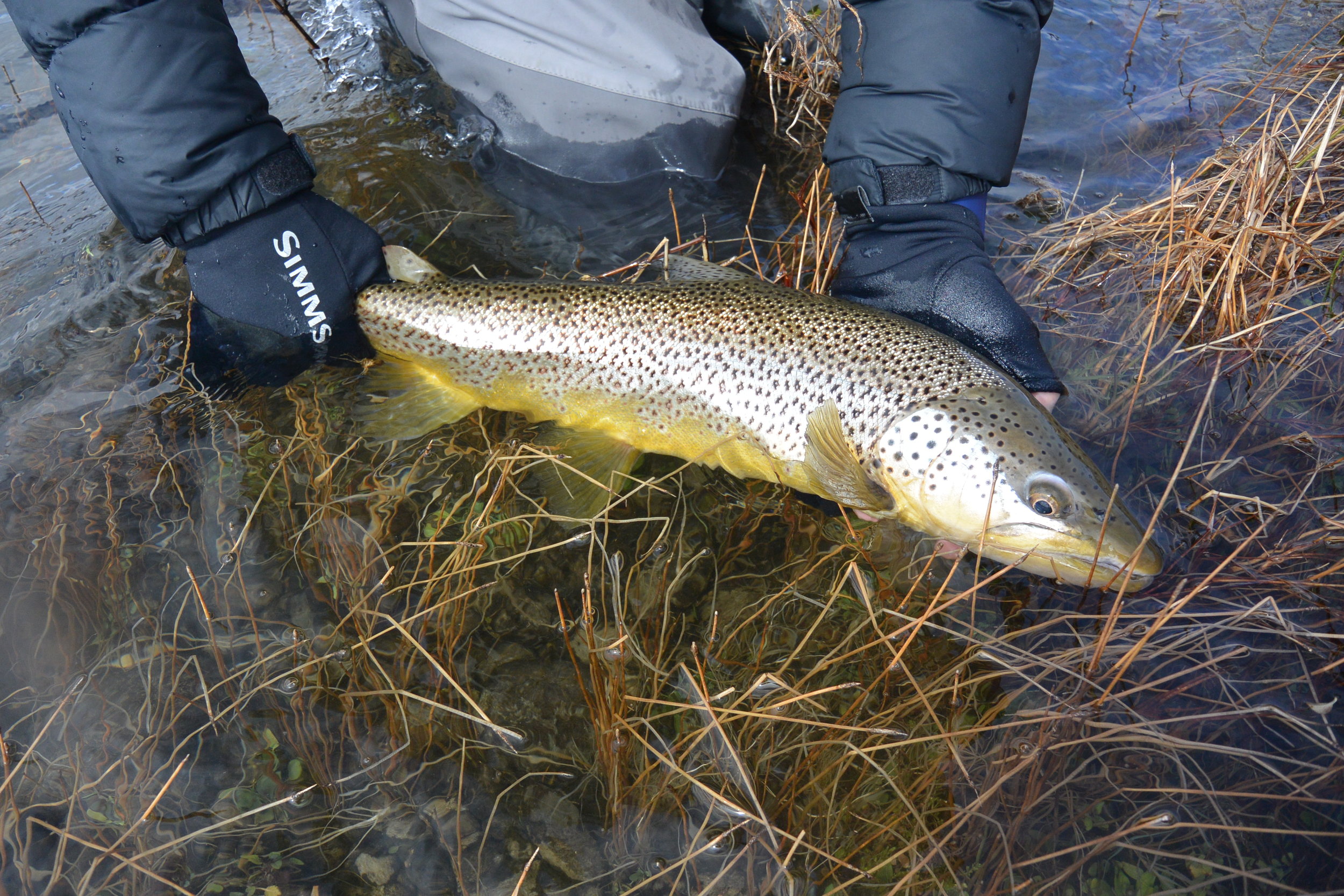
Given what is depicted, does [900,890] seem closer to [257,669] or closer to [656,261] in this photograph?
[257,669]

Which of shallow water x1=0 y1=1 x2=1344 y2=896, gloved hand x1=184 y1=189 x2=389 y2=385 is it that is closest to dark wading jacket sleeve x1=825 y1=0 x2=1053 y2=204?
shallow water x1=0 y1=1 x2=1344 y2=896

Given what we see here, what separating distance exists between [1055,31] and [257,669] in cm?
667

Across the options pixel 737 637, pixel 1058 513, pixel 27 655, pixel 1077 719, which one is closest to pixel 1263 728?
pixel 1077 719

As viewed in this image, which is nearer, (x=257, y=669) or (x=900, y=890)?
(x=900, y=890)

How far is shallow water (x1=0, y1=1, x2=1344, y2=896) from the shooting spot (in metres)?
1.95

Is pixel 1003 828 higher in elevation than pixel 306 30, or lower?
lower

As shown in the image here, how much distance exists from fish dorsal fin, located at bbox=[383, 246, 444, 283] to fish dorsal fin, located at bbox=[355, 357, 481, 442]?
36 cm

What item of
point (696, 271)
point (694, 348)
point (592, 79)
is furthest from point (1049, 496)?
point (592, 79)

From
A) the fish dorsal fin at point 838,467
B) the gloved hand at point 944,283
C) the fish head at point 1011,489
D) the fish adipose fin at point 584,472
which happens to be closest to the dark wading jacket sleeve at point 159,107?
the fish adipose fin at point 584,472

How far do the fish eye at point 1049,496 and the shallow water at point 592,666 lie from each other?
34 centimetres

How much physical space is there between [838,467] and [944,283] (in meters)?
0.97

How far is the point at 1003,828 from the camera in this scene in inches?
75.9

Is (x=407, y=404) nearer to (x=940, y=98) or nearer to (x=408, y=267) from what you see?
(x=408, y=267)

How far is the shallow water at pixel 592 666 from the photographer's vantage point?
195 cm
